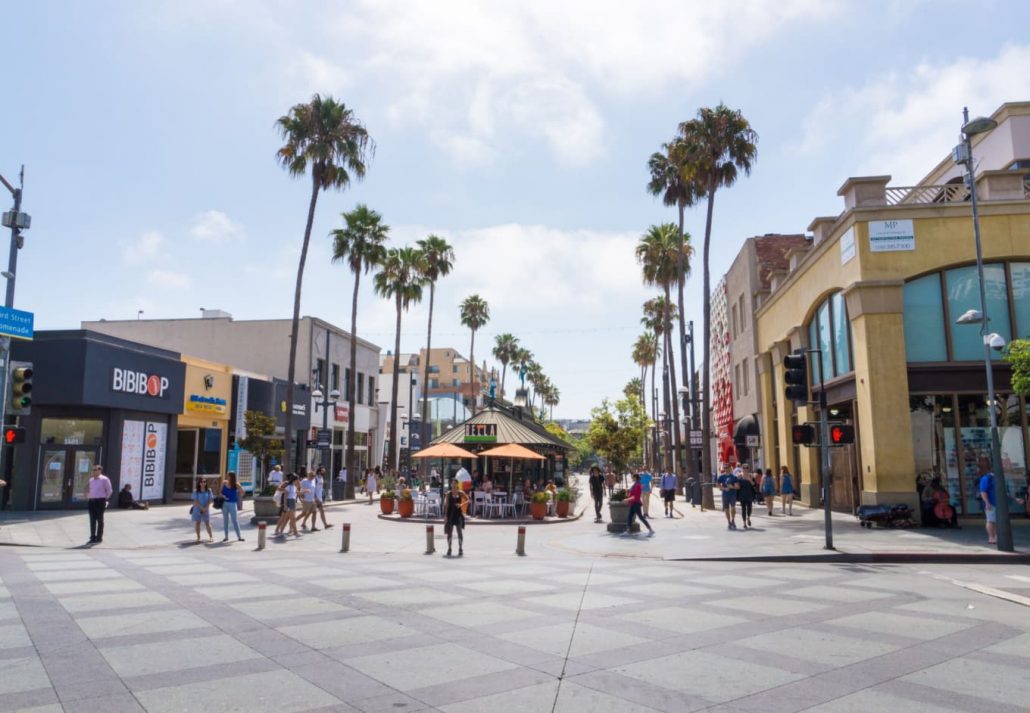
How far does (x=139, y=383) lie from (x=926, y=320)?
27.0 metres

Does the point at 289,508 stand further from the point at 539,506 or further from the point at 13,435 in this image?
A: the point at 539,506

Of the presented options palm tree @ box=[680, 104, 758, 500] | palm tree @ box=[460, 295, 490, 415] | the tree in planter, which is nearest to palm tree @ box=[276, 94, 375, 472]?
the tree in planter

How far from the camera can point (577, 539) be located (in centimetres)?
1956

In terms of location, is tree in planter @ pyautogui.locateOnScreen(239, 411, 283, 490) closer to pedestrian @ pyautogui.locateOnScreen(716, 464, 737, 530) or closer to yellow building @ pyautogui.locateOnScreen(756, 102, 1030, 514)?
pedestrian @ pyautogui.locateOnScreen(716, 464, 737, 530)

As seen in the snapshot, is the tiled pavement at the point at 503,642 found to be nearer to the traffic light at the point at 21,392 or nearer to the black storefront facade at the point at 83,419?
the traffic light at the point at 21,392

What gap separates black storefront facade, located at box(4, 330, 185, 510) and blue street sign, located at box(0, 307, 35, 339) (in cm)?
700

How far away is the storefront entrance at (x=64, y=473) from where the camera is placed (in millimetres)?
24922

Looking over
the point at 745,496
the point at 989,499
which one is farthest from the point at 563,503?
the point at 989,499

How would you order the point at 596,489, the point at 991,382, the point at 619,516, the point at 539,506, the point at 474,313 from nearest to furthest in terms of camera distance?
the point at 991,382
the point at 619,516
the point at 539,506
the point at 596,489
the point at 474,313

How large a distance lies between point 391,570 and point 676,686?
26.5 feet

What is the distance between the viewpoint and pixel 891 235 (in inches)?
850

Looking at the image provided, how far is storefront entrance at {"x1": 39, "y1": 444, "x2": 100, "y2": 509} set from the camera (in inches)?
981

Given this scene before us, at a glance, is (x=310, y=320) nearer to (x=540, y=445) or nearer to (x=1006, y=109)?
(x=540, y=445)

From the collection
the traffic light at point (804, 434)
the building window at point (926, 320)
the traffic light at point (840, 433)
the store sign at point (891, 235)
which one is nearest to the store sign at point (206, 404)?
the traffic light at point (804, 434)
